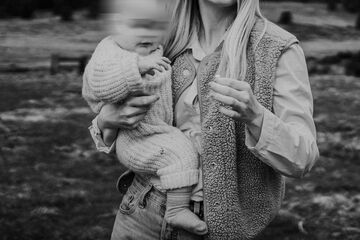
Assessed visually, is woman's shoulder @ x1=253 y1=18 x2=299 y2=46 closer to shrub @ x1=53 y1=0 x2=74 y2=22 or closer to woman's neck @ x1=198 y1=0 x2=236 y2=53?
woman's neck @ x1=198 y1=0 x2=236 y2=53

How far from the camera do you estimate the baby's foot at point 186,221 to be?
163 centimetres

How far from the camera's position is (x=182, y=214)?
1.63 meters

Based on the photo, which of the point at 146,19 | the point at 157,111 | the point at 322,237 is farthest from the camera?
A: the point at 322,237

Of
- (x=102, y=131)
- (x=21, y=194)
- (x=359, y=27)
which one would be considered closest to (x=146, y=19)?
(x=102, y=131)

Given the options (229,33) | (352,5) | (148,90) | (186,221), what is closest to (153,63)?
(148,90)

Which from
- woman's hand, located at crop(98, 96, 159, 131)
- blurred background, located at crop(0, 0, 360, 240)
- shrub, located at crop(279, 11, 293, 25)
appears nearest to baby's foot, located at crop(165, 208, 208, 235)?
woman's hand, located at crop(98, 96, 159, 131)

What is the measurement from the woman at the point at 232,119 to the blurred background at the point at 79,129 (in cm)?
31

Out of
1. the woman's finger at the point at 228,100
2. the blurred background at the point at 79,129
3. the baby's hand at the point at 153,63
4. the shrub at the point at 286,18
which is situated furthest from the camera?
the shrub at the point at 286,18

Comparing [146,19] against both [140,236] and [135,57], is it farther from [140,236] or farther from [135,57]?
[140,236]

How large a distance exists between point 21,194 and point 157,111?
9.89 feet

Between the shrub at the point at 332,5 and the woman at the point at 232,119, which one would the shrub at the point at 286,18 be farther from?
the woman at the point at 232,119

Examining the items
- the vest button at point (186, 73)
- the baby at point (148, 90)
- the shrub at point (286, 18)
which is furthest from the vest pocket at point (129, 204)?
the shrub at point (286, 18)

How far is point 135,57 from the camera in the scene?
160 centimetres

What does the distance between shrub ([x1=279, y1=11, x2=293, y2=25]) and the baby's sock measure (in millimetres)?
8179
